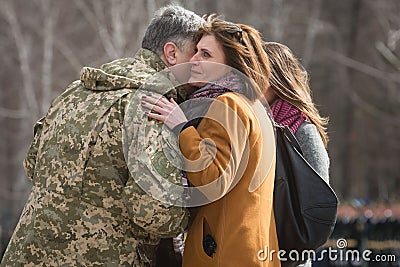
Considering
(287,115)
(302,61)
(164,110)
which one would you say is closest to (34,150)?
(164,110)

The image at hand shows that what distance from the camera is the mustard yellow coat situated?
360 centimetres

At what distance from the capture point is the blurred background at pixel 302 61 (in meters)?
22.8

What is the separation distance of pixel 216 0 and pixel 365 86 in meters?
5.94

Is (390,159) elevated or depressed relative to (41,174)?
depressed

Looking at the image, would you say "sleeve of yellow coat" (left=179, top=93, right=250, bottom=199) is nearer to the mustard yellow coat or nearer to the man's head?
the mustard yellow coat

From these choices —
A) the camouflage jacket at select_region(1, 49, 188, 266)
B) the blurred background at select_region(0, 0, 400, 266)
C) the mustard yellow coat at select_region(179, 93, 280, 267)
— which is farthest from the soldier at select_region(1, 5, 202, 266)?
the blurred background at select_region(0, 0, 400, 266)

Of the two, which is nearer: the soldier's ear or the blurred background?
the soldier's ear

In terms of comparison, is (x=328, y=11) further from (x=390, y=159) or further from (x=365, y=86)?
(x=390, y=159)

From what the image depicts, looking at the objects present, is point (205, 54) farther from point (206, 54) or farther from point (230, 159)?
point (230, 159)

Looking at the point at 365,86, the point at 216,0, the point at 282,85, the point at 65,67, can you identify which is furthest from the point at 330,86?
the point at 282,85

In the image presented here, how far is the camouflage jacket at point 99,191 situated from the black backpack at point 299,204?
1.58ft

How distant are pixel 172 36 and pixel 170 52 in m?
0.07

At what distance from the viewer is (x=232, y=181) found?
144 inches

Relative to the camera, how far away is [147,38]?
4.03 m
